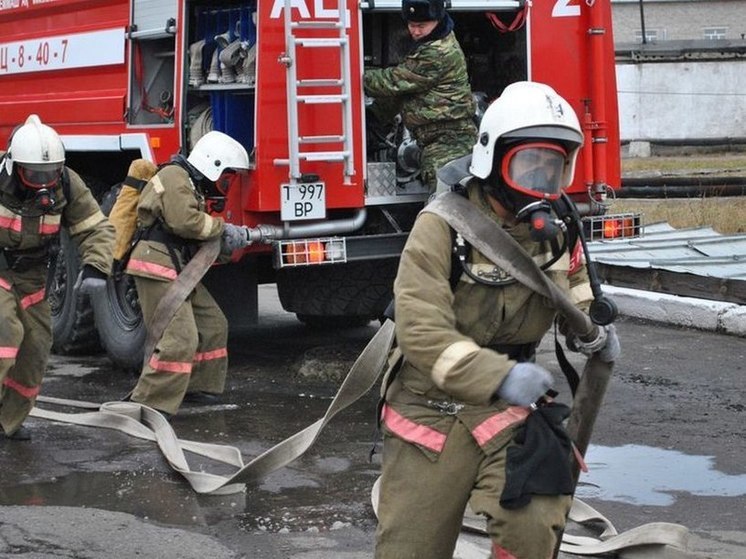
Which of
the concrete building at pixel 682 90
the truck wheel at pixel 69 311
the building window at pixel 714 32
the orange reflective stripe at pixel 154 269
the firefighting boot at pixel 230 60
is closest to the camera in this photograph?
the orange reflective stripe at pixel 154 269

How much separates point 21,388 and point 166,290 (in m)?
1.07

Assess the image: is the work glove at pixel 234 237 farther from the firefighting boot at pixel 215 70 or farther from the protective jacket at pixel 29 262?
the firefighting boot at pixel 215 70

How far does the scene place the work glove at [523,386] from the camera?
352 centimetres

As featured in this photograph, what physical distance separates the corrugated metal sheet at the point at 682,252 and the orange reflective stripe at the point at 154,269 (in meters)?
4.32

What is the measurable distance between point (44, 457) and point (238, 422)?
1.17 m

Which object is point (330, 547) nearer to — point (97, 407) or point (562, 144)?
point (562, 144)

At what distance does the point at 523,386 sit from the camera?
11.6 feet

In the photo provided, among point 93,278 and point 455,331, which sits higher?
point 93,278

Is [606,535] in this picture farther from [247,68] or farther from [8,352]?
[247,68]

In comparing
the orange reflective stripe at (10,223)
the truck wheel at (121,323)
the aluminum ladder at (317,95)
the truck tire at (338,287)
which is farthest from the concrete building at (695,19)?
the orange reflective stripe at (10,223)

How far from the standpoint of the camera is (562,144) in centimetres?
386

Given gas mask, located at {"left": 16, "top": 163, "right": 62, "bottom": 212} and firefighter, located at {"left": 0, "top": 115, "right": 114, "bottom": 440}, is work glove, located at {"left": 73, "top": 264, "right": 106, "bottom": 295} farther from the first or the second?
gas mask, located at {"left": 16, "top": 163, "right": 62, "bottom": 212}

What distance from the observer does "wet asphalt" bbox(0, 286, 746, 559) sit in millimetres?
5477

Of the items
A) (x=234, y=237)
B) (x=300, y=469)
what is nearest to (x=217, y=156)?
(x=234, y=237)
